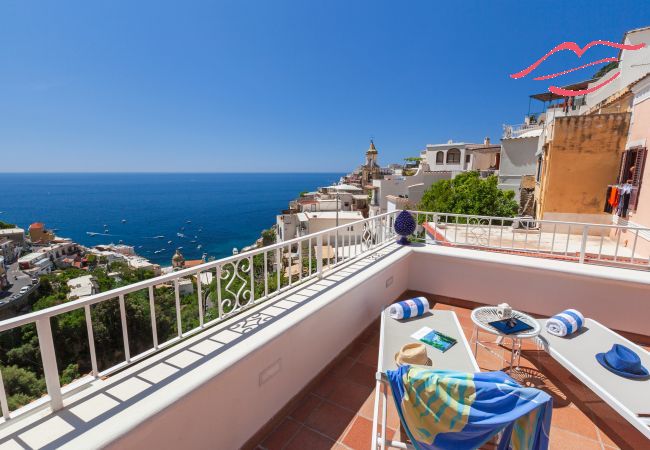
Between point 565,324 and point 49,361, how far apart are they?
3.61 meters

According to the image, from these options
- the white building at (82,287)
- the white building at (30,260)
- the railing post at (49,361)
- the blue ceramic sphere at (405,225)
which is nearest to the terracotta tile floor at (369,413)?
the railing post at (49,361)

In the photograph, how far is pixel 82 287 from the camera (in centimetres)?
2184

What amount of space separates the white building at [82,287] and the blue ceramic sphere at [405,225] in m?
23.5

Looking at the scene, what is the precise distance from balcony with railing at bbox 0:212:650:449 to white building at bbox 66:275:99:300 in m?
23.2

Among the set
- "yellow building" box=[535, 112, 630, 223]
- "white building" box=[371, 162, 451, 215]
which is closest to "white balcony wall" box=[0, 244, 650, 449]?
"yellow building" box=[535, 112, 630, 223]

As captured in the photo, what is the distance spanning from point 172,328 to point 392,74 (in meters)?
27.7

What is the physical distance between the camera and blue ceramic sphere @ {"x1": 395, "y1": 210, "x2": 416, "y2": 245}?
4668 millimetres

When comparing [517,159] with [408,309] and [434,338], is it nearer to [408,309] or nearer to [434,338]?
[408,309]

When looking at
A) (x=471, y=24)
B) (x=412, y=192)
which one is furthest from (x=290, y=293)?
(x=412, y=192)

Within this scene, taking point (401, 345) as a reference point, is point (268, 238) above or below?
below

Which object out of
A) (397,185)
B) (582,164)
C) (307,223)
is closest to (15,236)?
(307,223)

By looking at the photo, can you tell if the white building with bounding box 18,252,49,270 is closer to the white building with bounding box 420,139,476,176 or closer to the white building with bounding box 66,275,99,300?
the white building with bounding box 66,275,99,300

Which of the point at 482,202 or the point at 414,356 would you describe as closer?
the point at 414,356

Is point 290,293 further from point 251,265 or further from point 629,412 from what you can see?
point 629,412
